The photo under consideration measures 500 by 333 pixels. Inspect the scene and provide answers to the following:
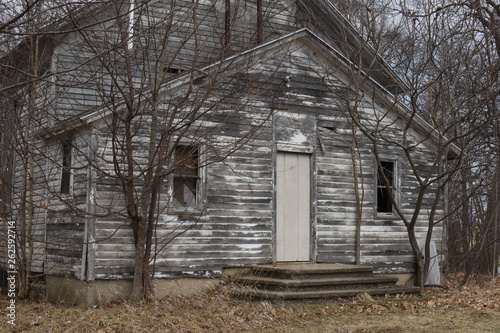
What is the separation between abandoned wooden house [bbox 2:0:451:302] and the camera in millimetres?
11750

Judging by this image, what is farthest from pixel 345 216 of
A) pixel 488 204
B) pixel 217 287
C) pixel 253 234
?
pixel 488 204

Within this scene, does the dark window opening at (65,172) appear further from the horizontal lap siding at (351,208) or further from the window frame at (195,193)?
the horizontal lap siding at (351,208)

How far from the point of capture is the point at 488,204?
2022 centimetres

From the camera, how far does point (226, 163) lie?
42.7ft

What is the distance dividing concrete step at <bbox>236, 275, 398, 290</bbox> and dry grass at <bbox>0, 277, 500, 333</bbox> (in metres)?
0.41

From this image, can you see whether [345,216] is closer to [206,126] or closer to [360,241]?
[360,241]

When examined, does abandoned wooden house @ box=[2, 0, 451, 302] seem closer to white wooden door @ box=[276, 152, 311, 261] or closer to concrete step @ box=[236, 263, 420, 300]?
white wooden door @ box=[276, 152, 311, 261]

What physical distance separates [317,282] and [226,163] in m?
3.01

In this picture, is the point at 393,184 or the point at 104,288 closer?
the point at 104,288

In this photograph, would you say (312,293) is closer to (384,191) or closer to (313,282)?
(313,282)

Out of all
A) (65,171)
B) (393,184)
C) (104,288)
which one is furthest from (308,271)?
(65,171)

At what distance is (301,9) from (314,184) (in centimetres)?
624

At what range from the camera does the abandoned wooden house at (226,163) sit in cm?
1175

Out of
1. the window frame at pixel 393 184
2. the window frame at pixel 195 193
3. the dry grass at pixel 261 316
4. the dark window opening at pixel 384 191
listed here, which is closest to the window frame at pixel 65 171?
the window frame at pixel 195 193
